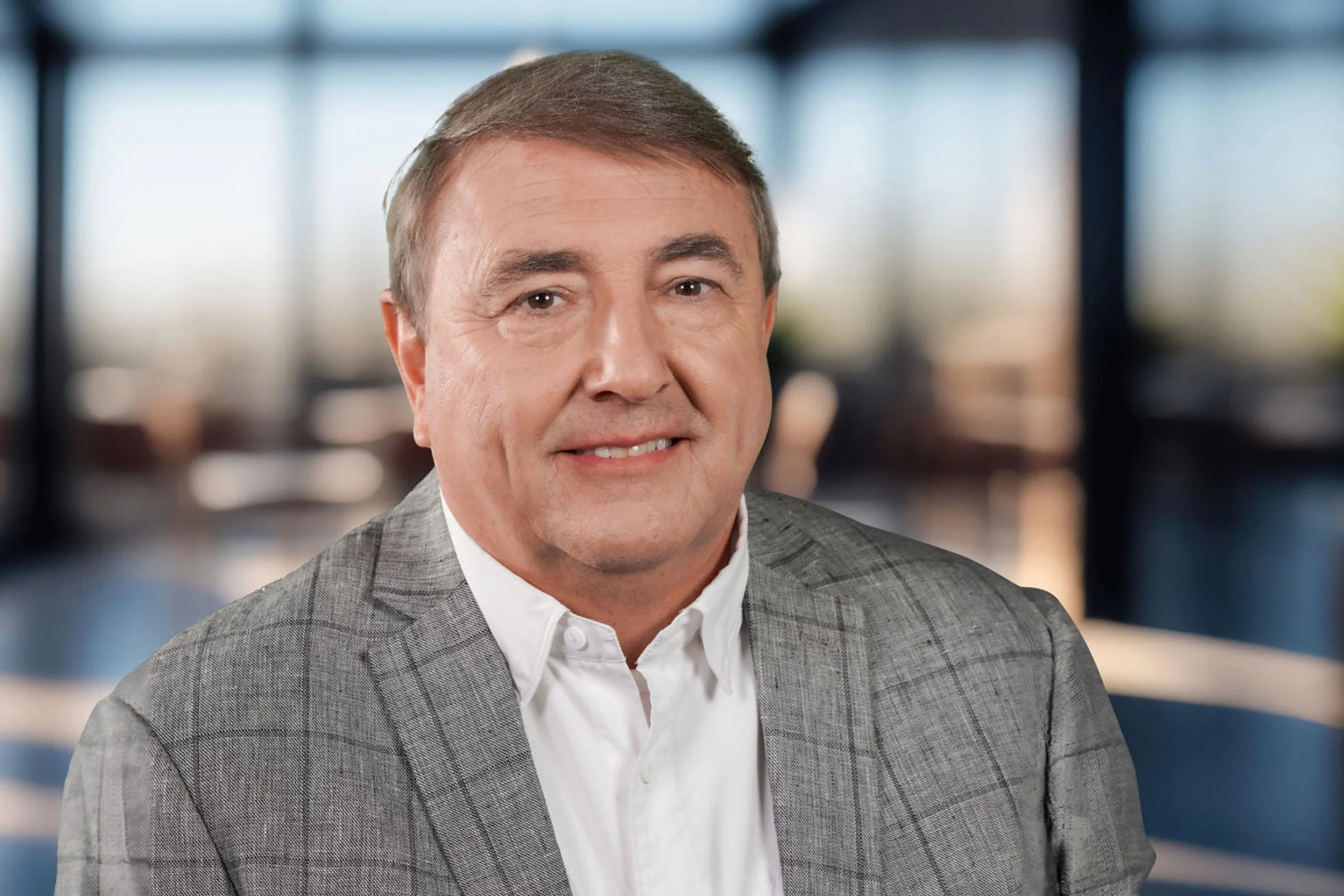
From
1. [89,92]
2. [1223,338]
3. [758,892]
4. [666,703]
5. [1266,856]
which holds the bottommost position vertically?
[1266,856]

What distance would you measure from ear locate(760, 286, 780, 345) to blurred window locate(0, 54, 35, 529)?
648 cm

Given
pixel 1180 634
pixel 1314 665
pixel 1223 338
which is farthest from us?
pixel 1223 338

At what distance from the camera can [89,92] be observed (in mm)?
6703

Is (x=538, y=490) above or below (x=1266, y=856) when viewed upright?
above

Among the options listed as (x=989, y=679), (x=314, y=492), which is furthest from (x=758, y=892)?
(x=314, y=492)

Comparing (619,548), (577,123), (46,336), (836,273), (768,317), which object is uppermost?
(836,273)

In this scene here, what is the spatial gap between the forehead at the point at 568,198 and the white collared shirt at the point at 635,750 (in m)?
0.33

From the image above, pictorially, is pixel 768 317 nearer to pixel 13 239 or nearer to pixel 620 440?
pixel 620 440

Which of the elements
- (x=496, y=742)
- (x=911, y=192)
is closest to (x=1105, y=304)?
(x=911, y=192)

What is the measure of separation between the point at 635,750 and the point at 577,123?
64cm

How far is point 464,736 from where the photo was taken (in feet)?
3.87

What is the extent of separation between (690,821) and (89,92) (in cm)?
673

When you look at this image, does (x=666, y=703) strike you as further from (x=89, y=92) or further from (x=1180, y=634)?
(x=89, y=92)

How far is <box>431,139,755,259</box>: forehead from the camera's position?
117 centimetres
